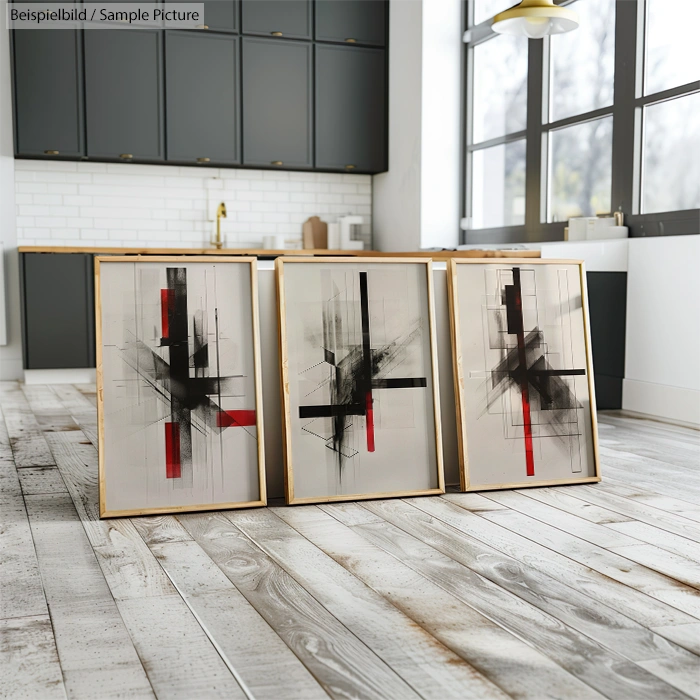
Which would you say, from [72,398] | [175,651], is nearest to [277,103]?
[72,398]

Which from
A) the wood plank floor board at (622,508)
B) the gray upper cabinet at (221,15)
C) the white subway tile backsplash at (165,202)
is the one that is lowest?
the wood plank floor board at (622,508)

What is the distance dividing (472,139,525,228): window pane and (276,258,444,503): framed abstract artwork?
10.4 ft

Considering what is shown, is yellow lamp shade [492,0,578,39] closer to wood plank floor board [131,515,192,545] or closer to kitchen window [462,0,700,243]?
kitchen window [462,0,700,243]

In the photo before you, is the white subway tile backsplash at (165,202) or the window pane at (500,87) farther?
the white subway tile backsplash at (165,202)

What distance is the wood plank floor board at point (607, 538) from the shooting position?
6.81 ft

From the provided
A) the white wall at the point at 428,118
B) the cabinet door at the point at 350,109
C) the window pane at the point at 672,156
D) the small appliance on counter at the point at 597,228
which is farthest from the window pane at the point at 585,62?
the cabinet door at the point at 350,109

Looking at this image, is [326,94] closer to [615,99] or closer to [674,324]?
[615,99]

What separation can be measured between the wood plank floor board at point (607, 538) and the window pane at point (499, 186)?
3.39m

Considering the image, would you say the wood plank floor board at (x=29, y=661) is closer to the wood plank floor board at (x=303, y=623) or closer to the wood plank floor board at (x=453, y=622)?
the wood plank floor board at (x=303, y=623)

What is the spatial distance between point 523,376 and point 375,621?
1.40 m

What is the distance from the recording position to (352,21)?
654 centimetres

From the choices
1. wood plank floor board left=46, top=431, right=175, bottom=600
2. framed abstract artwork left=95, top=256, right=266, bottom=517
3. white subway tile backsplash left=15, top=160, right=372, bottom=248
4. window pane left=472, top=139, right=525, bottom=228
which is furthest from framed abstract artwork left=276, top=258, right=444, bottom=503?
white subway tile backsplash left=15, top=160, right=372, bottom=248

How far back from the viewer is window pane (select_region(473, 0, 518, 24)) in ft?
19.5

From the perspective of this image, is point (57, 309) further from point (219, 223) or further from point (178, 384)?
point (178, 384)
